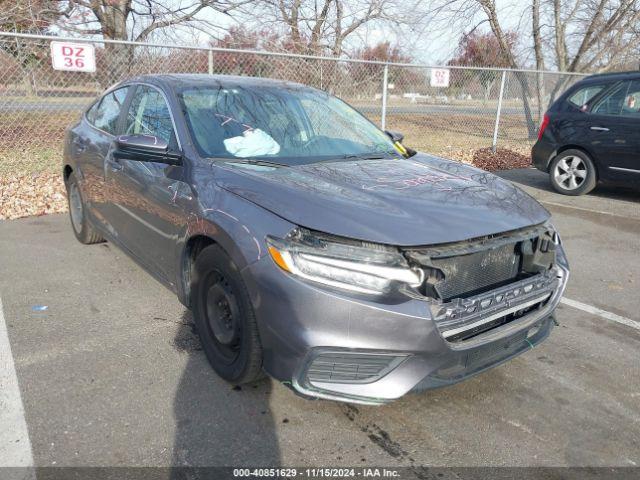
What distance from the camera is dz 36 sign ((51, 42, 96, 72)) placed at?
275 inches

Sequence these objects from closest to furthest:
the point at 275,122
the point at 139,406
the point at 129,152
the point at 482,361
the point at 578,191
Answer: the point at 482,361 < the point at 139,406 < the point at 129,152 < the point at 275,122 < the point at 578,191

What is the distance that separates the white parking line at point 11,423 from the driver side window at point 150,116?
161 centimetres

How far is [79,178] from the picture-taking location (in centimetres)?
483

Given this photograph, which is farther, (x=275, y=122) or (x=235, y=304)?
(x=275, y=122)

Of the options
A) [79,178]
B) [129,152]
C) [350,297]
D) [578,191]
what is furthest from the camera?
[578,191]

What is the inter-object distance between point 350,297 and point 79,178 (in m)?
3.59

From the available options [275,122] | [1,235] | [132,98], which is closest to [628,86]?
[275,122]

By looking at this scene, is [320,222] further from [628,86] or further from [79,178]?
[628,86]

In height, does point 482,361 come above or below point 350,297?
below

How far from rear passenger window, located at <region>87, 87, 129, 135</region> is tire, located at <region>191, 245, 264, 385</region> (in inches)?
76.6

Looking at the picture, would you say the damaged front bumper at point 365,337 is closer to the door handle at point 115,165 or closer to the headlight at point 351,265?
the headlight at point 351,265

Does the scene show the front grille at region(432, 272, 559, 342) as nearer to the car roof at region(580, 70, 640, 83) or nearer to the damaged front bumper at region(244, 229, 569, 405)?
the damaged front bumper at region(244, 229, 569, 405)

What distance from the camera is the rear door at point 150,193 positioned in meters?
3.15

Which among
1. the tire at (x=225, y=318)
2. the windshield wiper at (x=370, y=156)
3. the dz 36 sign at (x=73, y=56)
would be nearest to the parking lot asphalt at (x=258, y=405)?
the tire at (x=225, y=318)
